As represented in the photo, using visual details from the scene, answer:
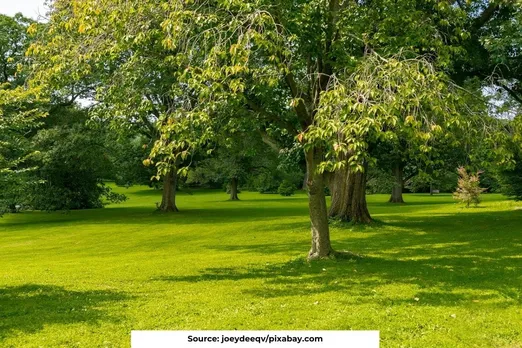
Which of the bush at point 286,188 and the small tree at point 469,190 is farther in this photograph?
the bush at point 286,188

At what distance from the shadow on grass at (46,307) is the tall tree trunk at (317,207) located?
4.56 m

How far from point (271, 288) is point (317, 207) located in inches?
107

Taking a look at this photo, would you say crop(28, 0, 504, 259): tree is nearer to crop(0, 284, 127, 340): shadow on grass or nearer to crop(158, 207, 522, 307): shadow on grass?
crop(158, 207, 522, 307): shadow on grass

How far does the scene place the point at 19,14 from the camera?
3111 cm

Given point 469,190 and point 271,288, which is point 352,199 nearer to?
point 271,288

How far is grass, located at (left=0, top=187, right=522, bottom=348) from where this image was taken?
20.7ft

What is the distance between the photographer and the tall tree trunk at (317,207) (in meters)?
10.8

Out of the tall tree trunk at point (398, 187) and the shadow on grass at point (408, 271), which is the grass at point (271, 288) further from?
the tall tree trunk at point (398, 187)

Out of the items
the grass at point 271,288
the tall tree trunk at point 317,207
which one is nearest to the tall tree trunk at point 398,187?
the grass at point 271,288

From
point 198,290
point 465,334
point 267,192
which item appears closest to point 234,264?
point 198,290

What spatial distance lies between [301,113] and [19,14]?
91.0ft

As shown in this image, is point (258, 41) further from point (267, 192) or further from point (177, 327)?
point (267, 192)

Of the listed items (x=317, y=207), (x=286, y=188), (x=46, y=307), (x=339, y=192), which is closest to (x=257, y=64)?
(x=317, y=207)

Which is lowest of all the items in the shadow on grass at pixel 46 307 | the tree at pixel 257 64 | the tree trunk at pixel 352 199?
the shadow on grass at pixel 46 307
